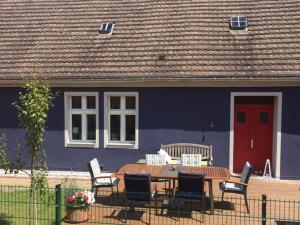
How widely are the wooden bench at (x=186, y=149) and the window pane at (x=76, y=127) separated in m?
3.33

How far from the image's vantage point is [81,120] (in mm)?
15398

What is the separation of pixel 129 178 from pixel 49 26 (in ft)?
34.3

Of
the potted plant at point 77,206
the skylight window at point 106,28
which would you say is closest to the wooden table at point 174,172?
the potted plant at point 77,206

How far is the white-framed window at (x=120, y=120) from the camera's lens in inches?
590

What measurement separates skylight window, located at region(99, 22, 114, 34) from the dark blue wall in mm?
3029

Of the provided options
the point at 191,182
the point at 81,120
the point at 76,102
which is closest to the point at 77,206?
the point at 191,182

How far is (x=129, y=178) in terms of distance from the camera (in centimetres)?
948

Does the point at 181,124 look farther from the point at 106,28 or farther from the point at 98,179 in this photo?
the point at 106,28

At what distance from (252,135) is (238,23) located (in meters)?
4.44

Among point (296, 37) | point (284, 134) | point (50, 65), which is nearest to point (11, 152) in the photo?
point (50, 65)

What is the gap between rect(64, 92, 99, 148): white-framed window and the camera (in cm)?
1520

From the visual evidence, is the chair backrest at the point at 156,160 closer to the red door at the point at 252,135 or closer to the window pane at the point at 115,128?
the window pane at the point at 115,128

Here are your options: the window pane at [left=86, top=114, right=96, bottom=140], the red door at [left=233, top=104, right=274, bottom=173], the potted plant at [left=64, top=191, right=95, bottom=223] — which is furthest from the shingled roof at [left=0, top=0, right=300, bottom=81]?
the potted plant at [left=64, top=191, right=95, bottom=223]

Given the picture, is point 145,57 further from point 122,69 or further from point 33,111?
point 33,111
